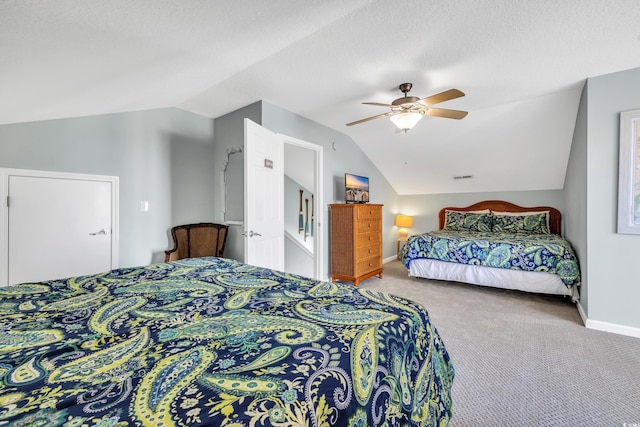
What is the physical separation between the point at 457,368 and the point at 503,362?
0.37 meters

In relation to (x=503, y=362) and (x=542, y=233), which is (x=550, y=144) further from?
(x=503, y=362)

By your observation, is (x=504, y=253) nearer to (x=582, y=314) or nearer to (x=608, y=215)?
(x=582, y=314)

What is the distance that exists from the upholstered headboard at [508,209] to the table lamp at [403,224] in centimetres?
60

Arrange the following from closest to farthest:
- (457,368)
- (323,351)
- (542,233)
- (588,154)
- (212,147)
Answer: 1. (323,351)
2. (457,368)
3. (588,154)
4. (212,147)
5. (542,233)

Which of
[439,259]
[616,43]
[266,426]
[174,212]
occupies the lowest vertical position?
[439,259]

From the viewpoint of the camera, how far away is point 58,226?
256 cm

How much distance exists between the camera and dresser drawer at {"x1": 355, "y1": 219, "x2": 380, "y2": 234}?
386 centimetres

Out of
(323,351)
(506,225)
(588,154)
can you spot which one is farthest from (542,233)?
(323,351)

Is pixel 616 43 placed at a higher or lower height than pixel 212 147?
higher

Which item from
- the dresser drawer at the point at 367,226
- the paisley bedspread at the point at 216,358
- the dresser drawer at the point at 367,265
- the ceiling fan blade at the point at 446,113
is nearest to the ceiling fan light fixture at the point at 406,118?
the ceiling fan blade at the point at 446,113

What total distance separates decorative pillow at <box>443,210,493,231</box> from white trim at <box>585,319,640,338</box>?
94.5 inches

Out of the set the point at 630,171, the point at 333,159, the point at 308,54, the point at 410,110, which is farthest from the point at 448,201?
the point at 308,54

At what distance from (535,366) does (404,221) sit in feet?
13.0

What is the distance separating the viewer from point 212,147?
3.78m
